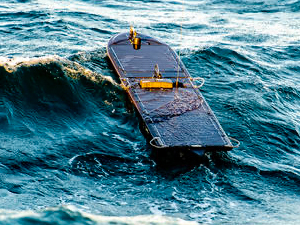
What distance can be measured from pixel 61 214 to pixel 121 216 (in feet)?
5.39

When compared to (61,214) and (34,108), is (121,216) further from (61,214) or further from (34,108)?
(34,108)

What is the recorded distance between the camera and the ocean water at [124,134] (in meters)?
13.0

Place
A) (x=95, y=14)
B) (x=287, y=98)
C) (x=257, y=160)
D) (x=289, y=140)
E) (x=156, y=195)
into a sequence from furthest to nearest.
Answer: (x=95, y=14) < (x=287, y=98) < (x=289, y=140) < (x=257, y=160) < (x=156, y=195)

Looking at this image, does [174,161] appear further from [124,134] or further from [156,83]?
[156,83]

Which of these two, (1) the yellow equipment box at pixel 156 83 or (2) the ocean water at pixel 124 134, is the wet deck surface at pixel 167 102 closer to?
(1) the yellow equipment box at pixel 156 83

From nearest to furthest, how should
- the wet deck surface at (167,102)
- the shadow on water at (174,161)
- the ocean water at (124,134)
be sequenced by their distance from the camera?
the ocean water at (124,134) → the shadow on water at (174,161) → the wet deck surface at (167,102)

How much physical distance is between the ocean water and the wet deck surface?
0.79m

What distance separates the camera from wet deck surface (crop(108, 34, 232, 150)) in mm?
16048

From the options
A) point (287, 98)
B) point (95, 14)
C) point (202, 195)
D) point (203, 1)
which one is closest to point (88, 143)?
point (202, 195)

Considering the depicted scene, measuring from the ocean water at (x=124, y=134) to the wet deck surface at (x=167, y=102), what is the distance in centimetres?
79

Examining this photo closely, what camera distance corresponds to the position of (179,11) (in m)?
39.0

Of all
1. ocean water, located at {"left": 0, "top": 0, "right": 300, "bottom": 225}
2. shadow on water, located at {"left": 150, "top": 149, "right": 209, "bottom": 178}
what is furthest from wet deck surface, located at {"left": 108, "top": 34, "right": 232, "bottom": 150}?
ocean water, located at {"left": 0, "top": 0, "right": 300, "bottom": 225}

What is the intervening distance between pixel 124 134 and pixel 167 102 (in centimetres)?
226

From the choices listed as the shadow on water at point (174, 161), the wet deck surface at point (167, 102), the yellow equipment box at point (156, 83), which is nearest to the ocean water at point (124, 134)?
the shadow on water at point (174, 161)
